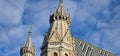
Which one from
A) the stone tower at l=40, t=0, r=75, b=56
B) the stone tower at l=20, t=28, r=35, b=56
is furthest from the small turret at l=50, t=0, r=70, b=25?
the stone tower at l=20, t=28, r=35, b=56

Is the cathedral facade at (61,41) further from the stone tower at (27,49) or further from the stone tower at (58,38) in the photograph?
the stone tower at (27,49)

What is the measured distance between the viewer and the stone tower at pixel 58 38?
5922 cm

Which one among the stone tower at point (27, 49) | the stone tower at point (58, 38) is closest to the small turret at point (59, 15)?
the stone tower at point (58, 38)

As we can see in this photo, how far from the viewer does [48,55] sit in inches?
2317

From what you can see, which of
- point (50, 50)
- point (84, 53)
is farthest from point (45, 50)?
point (84, 53)

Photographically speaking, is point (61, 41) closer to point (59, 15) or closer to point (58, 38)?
point (58, 38)

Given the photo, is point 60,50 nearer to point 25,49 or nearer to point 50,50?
point 50,50

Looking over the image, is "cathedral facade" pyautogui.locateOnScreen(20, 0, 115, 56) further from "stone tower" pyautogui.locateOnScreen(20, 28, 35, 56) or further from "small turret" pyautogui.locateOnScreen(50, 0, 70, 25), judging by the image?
"stone tower" pyautogui.locateOnScreen(20, 28, 35, 56)

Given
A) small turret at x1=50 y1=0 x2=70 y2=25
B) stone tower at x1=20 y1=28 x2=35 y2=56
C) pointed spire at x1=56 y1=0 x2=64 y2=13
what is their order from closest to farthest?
1. small turret at x1=50 y1=0 x2=70 y2=25
2. pointed spire at x1=56 y1=0 x2=64 y2=13
3. stone tower at x1=20 y1=28 x2=35 y2=56

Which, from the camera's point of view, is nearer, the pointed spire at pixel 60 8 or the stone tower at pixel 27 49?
the pointed spire at pixel 60 8

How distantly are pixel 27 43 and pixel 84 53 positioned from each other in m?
17.8

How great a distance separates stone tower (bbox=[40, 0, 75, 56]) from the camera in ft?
194

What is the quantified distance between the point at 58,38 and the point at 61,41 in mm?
967

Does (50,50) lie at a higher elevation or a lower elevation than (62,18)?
lower
